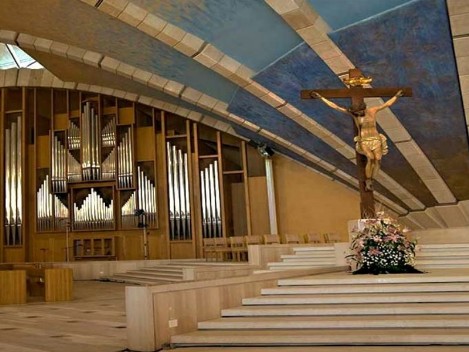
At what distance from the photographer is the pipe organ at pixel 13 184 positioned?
45.9 feet

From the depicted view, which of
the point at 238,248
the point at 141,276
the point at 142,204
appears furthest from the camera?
the point at 142,204

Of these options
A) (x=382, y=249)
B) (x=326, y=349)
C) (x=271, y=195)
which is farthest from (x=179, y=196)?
(x=326, y=349)

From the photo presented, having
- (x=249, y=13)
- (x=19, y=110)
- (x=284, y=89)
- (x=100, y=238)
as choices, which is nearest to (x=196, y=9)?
(x=249, y=13)

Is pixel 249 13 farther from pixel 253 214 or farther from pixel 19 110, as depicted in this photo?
pixel 19 110

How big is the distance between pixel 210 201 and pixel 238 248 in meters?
2.75

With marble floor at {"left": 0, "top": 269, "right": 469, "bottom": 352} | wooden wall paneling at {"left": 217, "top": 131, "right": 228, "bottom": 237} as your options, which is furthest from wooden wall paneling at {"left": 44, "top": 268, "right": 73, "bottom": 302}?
wooden wall paneling at {"left": 217, "top": 131, "right": 228, "bottom": 237}

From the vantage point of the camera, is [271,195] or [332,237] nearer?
[332,237]

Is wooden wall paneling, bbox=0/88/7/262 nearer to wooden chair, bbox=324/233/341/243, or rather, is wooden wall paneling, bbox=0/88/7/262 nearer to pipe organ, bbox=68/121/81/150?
pipe organ, bbox=68/121/81/150

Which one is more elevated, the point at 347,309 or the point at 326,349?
the point at 347,309

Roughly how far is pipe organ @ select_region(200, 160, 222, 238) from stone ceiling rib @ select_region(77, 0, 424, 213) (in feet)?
12.1

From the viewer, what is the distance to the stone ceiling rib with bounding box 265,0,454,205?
6.40 meters

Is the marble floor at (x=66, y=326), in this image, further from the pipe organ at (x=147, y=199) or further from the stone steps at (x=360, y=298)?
the pipe organ at (x=147, y=199)

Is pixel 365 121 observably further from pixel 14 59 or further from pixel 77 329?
pixel 14 59

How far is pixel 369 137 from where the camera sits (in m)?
6.00
